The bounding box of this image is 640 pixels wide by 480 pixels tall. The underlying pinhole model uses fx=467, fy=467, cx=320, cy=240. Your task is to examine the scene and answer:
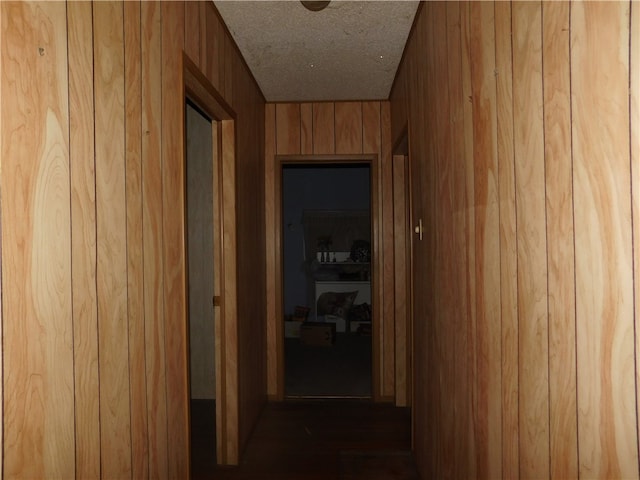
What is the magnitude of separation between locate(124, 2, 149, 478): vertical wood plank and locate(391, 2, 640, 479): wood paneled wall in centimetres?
116

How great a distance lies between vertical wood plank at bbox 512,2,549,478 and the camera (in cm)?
114

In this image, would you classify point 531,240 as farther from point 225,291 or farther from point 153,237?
point 225,291

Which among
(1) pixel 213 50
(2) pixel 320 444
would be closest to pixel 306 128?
(1) pixel 213 50

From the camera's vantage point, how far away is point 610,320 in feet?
2.94

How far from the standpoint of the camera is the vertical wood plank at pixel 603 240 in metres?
0.86

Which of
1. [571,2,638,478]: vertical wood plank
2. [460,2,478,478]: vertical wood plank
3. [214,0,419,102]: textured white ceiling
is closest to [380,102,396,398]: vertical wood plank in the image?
[214,0,419,102]: textured white ceiling

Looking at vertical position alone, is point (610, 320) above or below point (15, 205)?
below

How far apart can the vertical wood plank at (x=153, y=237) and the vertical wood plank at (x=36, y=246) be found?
19.1 inches

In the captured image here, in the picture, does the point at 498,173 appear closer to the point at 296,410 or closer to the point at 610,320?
the point at 610,320

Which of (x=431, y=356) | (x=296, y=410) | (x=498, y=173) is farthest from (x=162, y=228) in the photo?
(x=296, y=410)

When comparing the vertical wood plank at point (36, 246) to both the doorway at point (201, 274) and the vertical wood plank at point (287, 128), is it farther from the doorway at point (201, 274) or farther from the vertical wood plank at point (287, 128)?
the vertical wood plank at point (287, 128)

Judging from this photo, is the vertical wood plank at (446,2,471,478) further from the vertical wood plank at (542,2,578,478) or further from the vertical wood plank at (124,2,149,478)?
the vertical wood plank at (124,2,149,478)

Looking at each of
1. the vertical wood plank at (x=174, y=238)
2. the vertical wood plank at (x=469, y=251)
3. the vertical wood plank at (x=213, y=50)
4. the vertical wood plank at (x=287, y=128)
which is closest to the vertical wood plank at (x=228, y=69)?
the vertical wood plank at (x=213, y=50)

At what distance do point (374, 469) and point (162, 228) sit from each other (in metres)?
2.08
